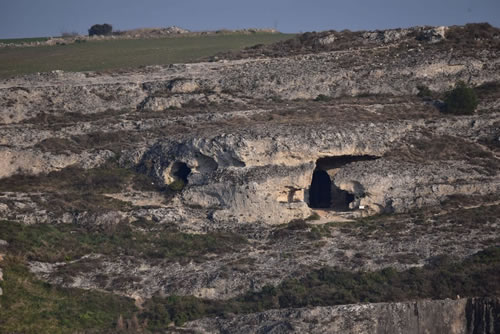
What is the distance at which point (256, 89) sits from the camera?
200 feet

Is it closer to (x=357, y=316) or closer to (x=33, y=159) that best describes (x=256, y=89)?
(x=33, y=159)

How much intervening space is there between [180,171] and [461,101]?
1633 cm

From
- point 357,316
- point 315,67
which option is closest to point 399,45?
point 315,67

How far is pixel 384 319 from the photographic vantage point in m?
36.0

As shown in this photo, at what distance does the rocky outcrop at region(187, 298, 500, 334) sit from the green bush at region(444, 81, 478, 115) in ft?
66.4

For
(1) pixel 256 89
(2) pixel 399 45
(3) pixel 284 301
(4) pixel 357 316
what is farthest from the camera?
(2) pixel 399 45

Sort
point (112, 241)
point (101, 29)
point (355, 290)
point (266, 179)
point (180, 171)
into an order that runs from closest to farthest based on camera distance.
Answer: point (355, 290), point (112, 241), point (266, 179), point (180, 171), point (101, 29)

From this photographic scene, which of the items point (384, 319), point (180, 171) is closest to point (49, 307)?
point (384, 319)

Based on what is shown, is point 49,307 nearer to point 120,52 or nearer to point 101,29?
point 120,52

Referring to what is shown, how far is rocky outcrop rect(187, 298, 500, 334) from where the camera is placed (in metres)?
35.6

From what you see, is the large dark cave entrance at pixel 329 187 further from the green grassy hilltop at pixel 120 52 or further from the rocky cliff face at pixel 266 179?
the green grassy hilltop at pixel 120 52

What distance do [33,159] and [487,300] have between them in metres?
24.9

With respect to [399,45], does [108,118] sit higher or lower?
lower

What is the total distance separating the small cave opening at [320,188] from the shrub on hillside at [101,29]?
70.7 m
